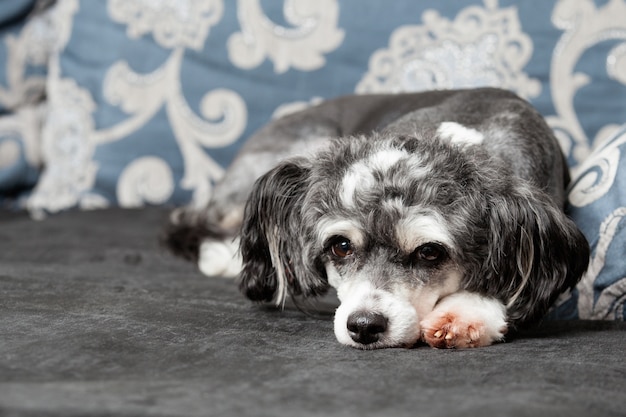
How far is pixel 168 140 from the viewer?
3.36m

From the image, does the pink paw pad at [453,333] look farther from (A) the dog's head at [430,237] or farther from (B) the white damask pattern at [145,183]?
(B) the white damask pattern at [145,183]

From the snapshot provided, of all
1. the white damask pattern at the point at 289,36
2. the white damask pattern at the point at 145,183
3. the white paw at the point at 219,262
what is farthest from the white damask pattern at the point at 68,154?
the white paw at the point at 219,262

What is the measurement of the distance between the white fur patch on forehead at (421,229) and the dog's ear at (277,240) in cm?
33

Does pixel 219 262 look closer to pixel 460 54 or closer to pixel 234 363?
pixel 234 363

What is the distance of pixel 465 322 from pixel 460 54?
155 centimetres

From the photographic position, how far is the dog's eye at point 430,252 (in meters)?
1.82

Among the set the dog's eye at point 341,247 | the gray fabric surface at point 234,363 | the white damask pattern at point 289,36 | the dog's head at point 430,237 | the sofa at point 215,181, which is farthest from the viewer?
the white damask pattern at point 289,36

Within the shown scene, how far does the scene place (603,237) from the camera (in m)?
2.06

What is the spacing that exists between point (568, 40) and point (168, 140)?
5.23ft

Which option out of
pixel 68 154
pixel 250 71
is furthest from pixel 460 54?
pixel 68 154

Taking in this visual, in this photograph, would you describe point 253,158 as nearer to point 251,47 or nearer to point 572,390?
point 251,47

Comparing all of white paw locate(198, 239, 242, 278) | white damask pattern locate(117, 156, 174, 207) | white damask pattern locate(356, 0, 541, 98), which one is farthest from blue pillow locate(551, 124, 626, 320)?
white damask pattern locate(117, 156, 174, 207)

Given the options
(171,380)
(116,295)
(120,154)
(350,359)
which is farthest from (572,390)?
(120,154)


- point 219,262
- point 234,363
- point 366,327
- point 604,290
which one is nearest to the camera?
point 234,363
